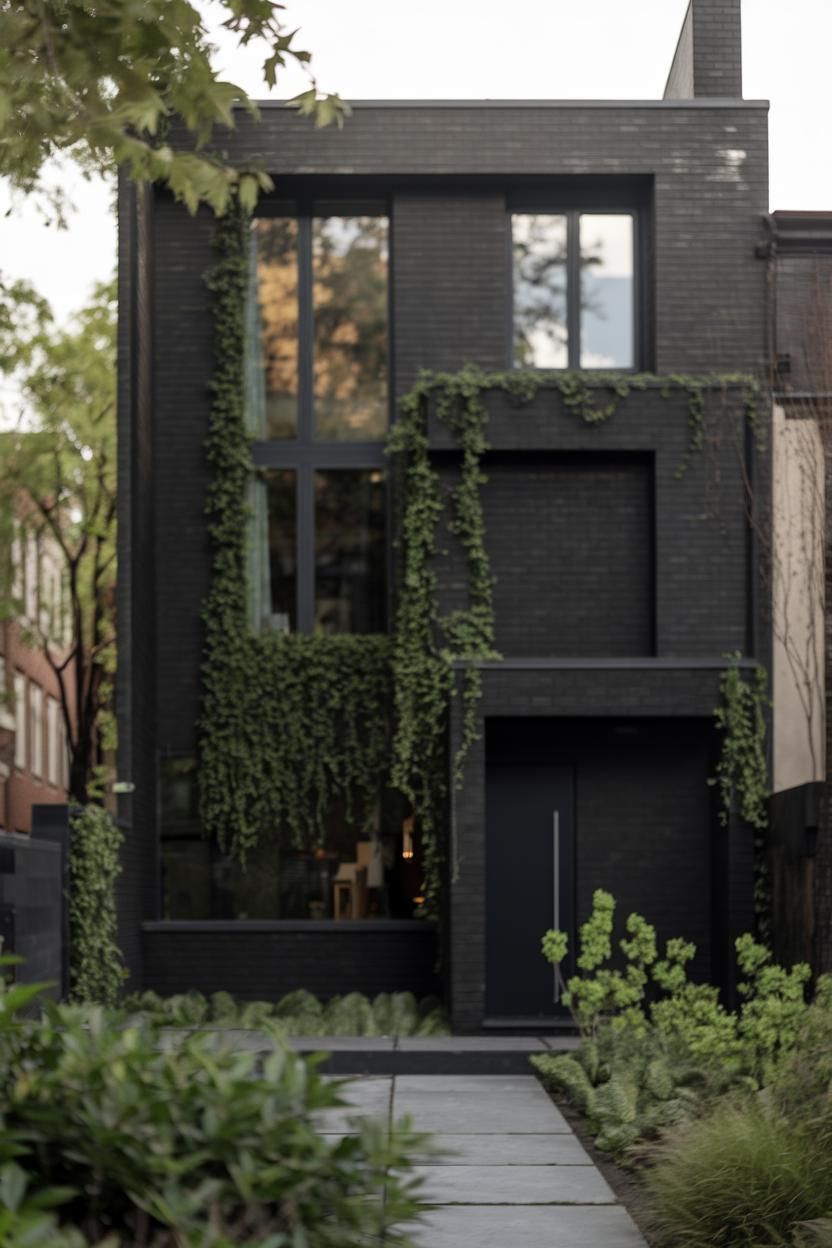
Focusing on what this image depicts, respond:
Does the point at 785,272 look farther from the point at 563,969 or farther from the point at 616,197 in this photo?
the point at 563,969

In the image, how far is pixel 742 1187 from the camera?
762 centimetres

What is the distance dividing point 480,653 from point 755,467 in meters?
3.47

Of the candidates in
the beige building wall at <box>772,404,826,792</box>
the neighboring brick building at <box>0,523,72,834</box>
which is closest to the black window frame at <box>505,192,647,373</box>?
the beige building wall at <box>772,404,826,792</box>

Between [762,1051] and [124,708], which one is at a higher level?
[124,708]

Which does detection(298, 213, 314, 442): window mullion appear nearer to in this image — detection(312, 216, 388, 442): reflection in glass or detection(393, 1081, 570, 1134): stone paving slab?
detection(312, 216, 388, 442): reflection in glass

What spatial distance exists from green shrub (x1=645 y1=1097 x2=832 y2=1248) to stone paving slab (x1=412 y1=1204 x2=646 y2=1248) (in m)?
0.29

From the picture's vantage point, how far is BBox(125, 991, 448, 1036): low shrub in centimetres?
1775

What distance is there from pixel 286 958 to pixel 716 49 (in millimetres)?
11032

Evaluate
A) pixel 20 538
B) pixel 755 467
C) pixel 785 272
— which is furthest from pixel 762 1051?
pixel 20 538

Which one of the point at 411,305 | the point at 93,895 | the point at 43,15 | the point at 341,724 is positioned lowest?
the point at 93,895

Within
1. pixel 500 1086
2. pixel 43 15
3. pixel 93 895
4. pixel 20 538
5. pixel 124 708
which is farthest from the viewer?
pixel 20 538

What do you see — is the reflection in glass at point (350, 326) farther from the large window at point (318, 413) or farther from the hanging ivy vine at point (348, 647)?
the hanging ivy vine at point (348, 647)

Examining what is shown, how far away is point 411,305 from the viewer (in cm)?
2022

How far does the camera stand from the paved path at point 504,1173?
8234 millimetres
